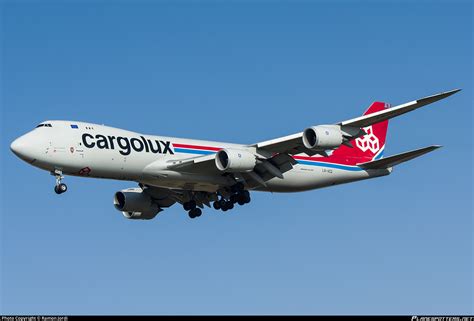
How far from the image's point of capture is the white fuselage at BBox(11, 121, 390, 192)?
50.4m

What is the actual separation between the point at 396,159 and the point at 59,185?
19.0 m

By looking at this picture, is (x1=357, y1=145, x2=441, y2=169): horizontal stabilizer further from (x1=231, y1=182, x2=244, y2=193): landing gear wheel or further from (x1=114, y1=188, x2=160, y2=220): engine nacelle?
(x1=114, y1=188, x2=160, y2=220): engine nacelle

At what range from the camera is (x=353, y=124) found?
165 ft

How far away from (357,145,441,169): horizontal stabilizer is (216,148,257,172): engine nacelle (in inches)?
350

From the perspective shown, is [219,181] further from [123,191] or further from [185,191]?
[123,191]

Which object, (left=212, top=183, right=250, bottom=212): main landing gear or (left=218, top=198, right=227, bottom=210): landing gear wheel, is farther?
(left=218, top=198, right=227, bottom=210): landing gear wheel

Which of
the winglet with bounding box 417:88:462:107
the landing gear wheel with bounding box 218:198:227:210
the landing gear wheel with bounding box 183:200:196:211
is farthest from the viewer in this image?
the landing gear wheel with bounding box 183:200:196:211

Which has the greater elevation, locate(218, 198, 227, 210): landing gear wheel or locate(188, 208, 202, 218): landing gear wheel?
locate(188, 208, 202, 218): landing gear wheel

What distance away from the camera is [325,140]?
49875 millimetres

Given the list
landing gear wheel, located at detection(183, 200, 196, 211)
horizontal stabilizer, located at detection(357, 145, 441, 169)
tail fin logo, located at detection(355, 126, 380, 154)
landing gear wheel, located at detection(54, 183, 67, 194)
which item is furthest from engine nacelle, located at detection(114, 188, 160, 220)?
tail fin logo, located at detection(355, 126, 380, 154)

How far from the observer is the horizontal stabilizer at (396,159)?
173 feet

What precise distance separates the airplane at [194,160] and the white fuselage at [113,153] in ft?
0.17

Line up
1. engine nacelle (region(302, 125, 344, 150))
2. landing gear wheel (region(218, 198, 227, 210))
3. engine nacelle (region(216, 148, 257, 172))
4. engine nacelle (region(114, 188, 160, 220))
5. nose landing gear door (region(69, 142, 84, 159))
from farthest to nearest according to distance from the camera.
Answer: engine nacelle (region(114, 188, 160, 220))
landing gear wheel (region(218, 198, 227, 210))
engine nacelle (region(216, 148, 257, 172))
nose landing gear door (region(69, 142, 84, 159))
engine nacelle (region(302, 125, 344, 150))

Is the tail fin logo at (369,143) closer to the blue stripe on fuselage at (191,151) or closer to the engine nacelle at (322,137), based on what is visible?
the engine nacelle at (322,137)
